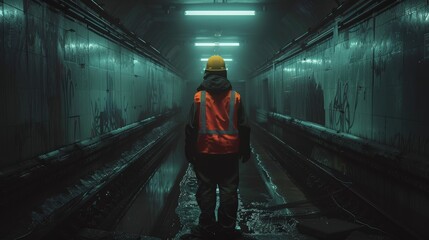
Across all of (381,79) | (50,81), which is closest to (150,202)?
(50,81)

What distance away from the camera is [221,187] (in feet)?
14.4

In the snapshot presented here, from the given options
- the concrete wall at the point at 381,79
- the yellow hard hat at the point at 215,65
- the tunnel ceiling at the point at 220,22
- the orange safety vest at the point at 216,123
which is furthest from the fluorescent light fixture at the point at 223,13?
the orange safety vest at the point at 216,123

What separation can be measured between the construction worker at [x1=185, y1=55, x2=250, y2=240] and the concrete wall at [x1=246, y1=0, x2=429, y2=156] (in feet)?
7.18

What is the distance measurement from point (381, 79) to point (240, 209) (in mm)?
3023

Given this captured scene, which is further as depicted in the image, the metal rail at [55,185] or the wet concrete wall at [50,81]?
the wet concrete wall at [50,81]

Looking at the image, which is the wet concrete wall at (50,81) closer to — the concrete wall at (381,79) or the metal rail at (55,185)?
the metal rail at (55,185)

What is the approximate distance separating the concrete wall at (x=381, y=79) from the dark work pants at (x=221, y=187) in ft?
7.41

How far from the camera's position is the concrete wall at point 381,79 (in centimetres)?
479

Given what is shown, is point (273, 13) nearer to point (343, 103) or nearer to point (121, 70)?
point (121, 70)

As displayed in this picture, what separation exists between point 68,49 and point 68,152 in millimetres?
1777

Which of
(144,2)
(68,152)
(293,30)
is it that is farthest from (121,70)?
(293,30)

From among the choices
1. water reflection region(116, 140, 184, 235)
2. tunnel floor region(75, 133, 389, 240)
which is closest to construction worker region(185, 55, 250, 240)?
tunnel floor region(75, 133, 389, 240)

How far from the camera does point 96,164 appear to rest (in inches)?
328

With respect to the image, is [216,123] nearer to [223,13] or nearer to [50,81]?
[50,81]
